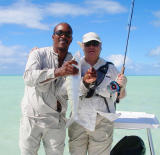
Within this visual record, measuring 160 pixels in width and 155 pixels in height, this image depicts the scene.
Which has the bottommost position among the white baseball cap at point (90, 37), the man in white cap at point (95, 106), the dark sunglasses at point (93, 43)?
the man in white cap at point (95, 106)

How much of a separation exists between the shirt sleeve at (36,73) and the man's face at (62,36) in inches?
9.0

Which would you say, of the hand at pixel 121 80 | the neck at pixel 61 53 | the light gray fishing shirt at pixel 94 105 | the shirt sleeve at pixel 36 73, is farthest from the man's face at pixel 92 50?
the shirt sleeve at pixel 36 73

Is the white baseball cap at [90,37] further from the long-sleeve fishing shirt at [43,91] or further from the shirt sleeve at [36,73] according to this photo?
the shirt sleeve at [36,73]

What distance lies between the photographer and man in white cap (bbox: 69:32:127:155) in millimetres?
2598

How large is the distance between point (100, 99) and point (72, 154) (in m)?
0.67

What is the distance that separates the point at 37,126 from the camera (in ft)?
8.33

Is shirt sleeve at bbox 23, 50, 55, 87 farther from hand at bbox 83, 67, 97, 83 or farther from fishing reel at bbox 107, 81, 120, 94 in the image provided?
fishing reel at bbox 107, 81, 120, 94

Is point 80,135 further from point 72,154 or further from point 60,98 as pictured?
point 60,98

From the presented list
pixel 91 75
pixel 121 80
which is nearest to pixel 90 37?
pixel 91 75

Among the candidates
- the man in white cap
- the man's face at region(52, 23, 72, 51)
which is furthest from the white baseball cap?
the man's face at region(52, 23, 72, 51)

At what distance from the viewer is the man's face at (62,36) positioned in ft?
8.30

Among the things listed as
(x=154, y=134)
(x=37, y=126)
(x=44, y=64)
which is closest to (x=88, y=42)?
(x=44, y=64)

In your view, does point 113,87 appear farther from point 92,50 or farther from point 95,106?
point 92,50

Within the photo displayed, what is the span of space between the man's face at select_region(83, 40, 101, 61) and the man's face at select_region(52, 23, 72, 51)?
0.19 m
